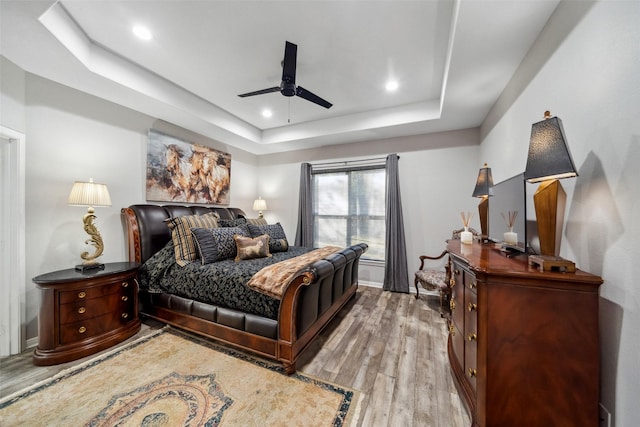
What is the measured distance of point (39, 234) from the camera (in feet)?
6.93

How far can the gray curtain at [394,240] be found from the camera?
3.64m

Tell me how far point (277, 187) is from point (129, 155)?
8.31 ft

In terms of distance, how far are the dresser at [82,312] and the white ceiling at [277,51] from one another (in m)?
1.92

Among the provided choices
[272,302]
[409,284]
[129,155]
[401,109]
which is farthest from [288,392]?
[401,109]

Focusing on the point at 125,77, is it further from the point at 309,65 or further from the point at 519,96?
the point at 519,96

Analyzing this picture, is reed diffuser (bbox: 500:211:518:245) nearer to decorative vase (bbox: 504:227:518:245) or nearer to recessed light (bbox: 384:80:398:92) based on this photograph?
decorative vase (bbox: 504:227:518:245)

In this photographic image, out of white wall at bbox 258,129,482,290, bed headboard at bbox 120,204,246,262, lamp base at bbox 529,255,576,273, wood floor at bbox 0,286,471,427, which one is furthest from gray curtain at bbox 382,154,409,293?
bed headboard at bbox 120,204,246,262

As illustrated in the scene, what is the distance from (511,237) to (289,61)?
7.69ft

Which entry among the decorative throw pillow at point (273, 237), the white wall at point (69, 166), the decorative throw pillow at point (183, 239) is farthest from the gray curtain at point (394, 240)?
the white wall at point (69, 166)

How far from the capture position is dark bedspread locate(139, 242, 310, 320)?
194cm

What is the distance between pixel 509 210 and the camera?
→ 65.7 inches

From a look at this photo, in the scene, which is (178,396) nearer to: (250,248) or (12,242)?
(250,248)

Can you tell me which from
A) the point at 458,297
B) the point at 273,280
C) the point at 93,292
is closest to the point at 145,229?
the point at 93,292

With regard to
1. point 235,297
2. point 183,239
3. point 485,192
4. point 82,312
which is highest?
point 485,192
